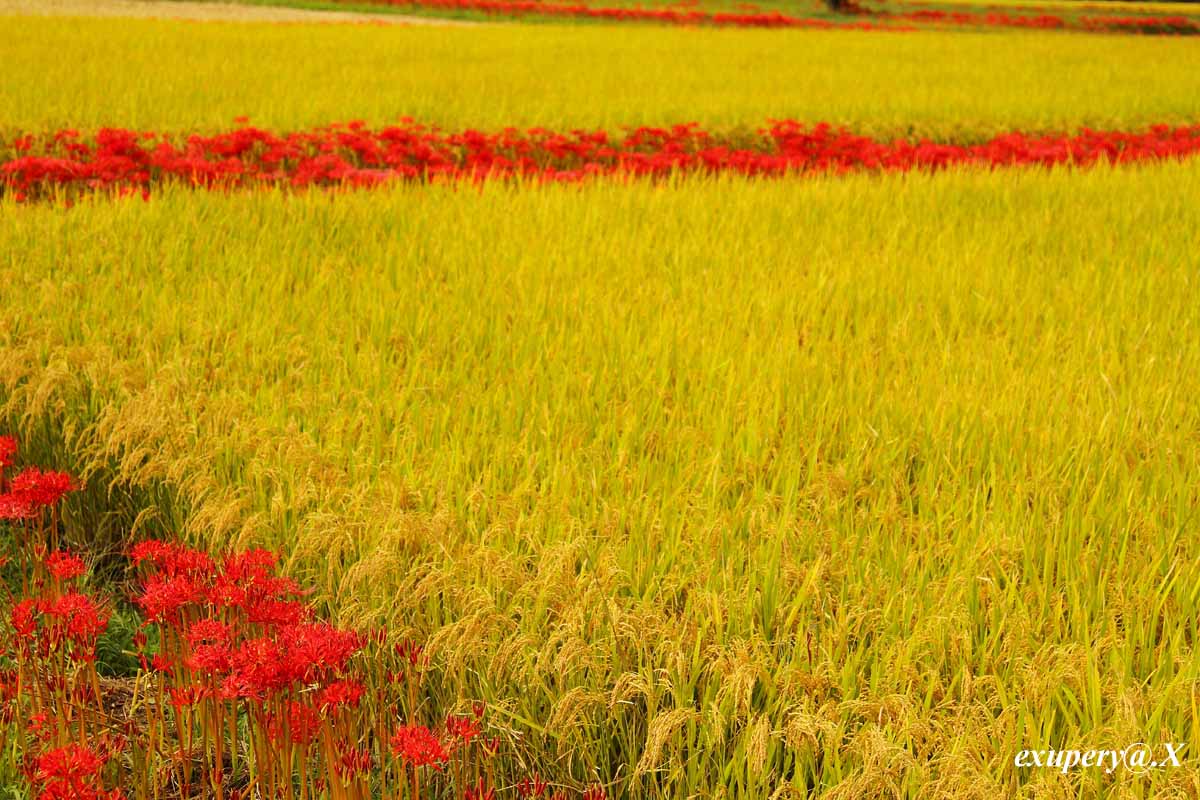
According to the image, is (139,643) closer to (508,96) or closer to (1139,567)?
(1139,567)

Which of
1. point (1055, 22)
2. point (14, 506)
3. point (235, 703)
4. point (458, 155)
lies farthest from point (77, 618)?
point (1055, 22)

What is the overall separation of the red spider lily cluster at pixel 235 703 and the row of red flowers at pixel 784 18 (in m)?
19.2

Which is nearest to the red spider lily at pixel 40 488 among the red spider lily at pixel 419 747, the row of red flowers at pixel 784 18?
the red spider lily at pixel 419 747

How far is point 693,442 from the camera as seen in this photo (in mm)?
2039

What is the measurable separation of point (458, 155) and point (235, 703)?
15.8 feet

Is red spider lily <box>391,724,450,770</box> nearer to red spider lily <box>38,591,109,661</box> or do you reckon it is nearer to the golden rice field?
the golden rice field

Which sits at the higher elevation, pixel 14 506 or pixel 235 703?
pixel 14 506

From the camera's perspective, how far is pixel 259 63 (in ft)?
29.3

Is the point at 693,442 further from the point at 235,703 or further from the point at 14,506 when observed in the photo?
the point at 14,506

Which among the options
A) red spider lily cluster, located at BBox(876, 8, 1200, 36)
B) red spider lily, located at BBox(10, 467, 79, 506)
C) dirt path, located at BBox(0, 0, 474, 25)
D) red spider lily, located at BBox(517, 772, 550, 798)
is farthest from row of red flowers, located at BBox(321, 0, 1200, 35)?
red spider lily, located at BBox(517, 772, 550, 798)

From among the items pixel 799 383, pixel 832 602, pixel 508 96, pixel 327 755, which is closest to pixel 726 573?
pixel 832 602

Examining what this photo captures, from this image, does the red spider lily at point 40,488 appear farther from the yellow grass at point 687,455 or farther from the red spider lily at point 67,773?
the red spider lily at point 67,773

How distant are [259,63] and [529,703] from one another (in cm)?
867

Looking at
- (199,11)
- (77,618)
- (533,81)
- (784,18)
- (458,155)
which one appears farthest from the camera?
(784,18)
